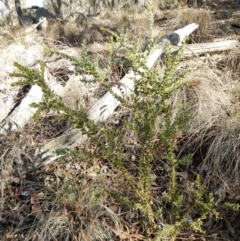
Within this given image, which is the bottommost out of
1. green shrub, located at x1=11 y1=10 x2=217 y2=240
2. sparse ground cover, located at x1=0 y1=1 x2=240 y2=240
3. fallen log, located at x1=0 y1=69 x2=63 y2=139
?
sparse ground cover, located at x1=0 y1=1 x2=240 y2=240

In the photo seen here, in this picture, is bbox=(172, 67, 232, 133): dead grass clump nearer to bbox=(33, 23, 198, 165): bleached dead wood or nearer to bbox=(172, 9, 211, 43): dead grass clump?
bbox=(33, 23, 198, 165): bleached dead wood

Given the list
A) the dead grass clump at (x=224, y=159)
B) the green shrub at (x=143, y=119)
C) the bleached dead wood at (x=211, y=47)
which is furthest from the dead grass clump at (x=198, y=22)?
the green shrub at (x=143, y=119)

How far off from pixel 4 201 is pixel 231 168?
1.77m

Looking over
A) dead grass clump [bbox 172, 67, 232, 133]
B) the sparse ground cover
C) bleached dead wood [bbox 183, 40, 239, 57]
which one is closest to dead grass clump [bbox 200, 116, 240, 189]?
the sparse ground cover

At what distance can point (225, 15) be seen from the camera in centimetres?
655

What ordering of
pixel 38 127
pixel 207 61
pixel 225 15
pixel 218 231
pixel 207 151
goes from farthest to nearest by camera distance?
pixel 225 15 → pixel 207 61 → pixel 38 127 → pixel 207 151 → pixel 218 231

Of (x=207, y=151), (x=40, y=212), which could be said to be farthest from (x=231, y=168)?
(x=40, y=212)

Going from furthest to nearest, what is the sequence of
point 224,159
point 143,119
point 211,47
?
point 211,47 → point 224,159 → point 143,119

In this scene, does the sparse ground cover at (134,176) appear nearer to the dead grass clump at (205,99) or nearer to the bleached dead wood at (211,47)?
the dead grass clump at (205,99)

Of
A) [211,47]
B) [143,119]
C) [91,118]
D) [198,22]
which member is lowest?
[198,22]

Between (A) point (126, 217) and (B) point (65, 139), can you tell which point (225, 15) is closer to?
(B) point (65, 139)

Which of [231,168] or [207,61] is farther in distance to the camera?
[207,61]

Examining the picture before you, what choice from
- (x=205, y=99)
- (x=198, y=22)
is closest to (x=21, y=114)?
(x=205, y=99)

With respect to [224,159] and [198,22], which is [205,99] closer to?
[224,159]
